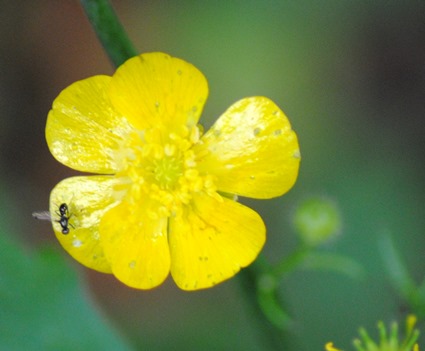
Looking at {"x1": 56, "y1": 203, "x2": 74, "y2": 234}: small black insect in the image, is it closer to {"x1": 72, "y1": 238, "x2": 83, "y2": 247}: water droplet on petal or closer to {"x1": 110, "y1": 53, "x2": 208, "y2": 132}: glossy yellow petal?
{"x1": 72, "y1": 238, "x2": 83, "y2": 247}: water droplet on petal

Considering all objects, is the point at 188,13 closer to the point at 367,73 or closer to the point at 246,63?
the point at 246,63

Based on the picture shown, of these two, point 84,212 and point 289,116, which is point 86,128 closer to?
point 84,212

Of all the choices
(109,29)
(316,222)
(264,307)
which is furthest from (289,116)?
(109,29)

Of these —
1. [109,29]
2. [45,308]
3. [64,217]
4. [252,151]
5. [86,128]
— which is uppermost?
[109,29]

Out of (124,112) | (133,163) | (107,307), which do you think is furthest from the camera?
(107,307)

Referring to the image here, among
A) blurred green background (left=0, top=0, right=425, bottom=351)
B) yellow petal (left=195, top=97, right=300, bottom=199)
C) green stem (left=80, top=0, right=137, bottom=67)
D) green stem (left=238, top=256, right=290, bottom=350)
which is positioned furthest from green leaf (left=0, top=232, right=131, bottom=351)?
green stem (left=80, top=0, right=137, bottom=67)

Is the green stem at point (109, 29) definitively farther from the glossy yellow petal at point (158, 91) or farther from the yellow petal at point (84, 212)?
the yellow petal at point (84, 212)

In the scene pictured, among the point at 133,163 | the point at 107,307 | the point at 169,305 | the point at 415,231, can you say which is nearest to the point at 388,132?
the point at 415,231
